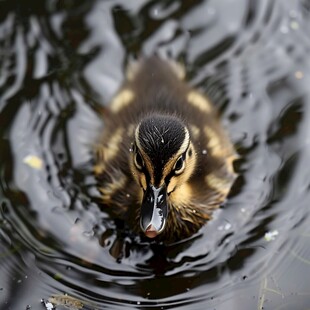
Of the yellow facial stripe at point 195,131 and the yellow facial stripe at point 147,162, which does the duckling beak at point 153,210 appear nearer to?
the yellow facial stripe at point 147,162

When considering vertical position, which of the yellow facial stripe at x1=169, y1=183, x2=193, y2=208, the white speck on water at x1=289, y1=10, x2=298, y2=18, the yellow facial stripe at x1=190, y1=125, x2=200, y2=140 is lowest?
the yellow facial stripe at x1=169, y1=183, x2=193, y2=208

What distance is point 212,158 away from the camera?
333cm

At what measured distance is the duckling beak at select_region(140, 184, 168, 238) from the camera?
2906 mm

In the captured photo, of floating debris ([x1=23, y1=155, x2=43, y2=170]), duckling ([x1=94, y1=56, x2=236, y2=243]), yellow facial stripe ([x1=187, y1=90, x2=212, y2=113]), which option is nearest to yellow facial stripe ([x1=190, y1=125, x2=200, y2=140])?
duckling ([x1=94, y1=56, x2=236, y2=243])

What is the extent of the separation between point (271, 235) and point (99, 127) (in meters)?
0.86

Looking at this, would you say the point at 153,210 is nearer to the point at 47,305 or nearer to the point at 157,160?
the point at 157,160

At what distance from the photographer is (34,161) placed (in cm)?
343

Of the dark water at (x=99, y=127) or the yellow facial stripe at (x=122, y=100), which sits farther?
the yellow facial stripe at (x=122, y=100)

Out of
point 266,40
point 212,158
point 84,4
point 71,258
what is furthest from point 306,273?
point 84,4

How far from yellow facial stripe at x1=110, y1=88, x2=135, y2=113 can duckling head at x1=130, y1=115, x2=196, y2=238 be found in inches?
18.4

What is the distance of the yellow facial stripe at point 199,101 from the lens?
345cm

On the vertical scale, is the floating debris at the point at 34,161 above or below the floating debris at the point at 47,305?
above

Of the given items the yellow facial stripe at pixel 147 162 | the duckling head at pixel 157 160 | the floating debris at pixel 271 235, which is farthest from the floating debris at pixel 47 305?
the floating debris at pixel 271 235

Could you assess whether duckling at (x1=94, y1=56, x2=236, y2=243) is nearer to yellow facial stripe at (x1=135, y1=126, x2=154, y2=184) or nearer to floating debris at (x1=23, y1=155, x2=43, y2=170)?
yellow facial stripe at (x1=135, y1=126, x2=154, y2=184)
